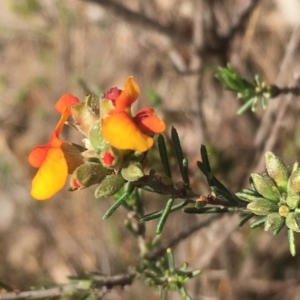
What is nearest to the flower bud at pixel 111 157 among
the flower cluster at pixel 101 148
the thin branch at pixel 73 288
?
the flower cluster at pixel 101 148

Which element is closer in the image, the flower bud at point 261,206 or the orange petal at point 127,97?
the orange petal at point 127,97

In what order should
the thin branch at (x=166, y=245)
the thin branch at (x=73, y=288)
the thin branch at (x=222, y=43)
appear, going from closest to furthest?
the thin branch at (x=73, y=288) → the thin branch at (x=166, y=245) → the thin branch at (x=222, y=43)

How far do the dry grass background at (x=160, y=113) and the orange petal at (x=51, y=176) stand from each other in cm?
Result: 93

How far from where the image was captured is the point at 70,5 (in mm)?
3666

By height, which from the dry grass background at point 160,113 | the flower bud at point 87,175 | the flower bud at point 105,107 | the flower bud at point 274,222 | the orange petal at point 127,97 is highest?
the orange petal at point 127,97

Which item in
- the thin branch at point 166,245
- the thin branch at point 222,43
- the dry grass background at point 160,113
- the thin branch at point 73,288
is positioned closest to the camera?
the thin branch at point 73,288

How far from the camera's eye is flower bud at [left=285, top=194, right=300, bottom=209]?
892mm

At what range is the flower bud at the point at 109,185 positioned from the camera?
2.68 feet

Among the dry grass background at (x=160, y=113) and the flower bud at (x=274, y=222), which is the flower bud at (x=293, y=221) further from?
the dry grass background at (x=160, y=113)

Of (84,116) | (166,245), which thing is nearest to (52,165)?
(84,116)

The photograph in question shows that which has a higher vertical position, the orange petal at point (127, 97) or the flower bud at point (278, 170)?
the orange petal at point (127, 97)

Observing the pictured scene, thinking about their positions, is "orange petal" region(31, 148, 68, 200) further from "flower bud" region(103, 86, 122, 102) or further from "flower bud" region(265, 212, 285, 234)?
"flower bud" region(265, 212, 285, 234)

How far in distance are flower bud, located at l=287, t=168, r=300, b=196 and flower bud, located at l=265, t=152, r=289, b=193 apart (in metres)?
0.03

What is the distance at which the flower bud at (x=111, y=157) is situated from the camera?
2.60 ft
